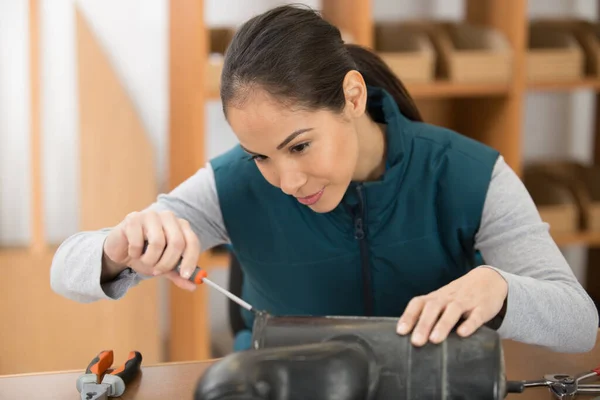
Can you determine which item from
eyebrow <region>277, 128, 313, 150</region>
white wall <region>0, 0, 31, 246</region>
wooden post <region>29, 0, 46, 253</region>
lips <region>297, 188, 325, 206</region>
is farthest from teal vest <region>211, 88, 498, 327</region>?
white wall <region>0, 0, 31, 246</region>

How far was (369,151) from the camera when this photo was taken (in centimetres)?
137

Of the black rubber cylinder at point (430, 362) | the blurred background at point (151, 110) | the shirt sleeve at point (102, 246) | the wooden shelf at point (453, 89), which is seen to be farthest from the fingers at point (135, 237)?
the wooden shelf at point (453, 89)

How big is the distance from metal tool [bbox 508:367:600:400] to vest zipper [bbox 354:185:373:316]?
1.22ft

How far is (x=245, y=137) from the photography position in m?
1.12

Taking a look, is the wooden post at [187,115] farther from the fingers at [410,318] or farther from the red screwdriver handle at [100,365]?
the fingers at [410,318]

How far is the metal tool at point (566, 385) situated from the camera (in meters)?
1.03

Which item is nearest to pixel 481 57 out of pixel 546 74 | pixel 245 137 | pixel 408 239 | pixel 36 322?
pixel 546 74

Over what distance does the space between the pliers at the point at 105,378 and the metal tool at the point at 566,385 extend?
1.77 feet

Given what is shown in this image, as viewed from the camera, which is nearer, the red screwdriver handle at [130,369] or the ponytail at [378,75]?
the red screwdriver handle at [130,369]

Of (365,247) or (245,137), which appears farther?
(365,247)

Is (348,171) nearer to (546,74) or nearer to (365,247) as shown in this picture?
(365,247)

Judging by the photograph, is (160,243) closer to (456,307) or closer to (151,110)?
(456,307)

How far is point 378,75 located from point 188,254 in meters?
0.56

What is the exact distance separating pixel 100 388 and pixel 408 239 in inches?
23.2
